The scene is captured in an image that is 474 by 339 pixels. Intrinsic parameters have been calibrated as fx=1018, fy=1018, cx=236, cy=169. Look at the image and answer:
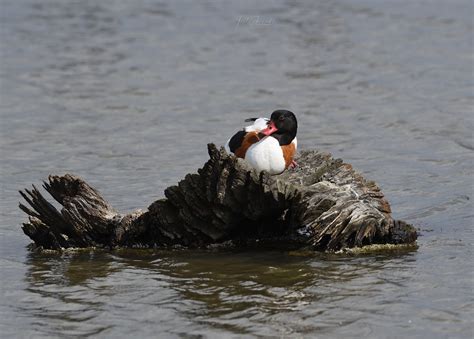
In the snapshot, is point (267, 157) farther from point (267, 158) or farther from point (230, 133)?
point (230, 133)

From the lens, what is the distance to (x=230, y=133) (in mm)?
12766

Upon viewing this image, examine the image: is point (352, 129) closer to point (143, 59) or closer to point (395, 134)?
point (395, 134)

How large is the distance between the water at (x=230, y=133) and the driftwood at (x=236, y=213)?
183 mm

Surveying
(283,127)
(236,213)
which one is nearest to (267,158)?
(283,127)

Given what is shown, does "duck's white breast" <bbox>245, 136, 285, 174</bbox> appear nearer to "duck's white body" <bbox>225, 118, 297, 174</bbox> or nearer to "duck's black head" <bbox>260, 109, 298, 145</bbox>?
"duck's white body" <bbox>225, 118, 297, 174</bbox>

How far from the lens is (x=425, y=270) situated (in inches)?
298

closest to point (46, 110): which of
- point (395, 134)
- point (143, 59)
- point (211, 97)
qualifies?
point (211, 97)

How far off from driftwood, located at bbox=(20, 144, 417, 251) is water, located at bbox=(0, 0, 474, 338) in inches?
7.2

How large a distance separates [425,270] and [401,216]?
1805 millimetres

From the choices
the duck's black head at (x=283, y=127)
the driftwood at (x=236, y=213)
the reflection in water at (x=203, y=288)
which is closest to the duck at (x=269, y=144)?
the duck's black head at (x=283, y=127)

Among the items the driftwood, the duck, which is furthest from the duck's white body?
the driftwood

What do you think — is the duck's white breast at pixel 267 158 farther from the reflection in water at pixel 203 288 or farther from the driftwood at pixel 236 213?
the reflection in water at pixel 203 288

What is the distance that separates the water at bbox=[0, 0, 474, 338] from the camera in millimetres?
6773

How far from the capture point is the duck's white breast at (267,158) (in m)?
8.19
